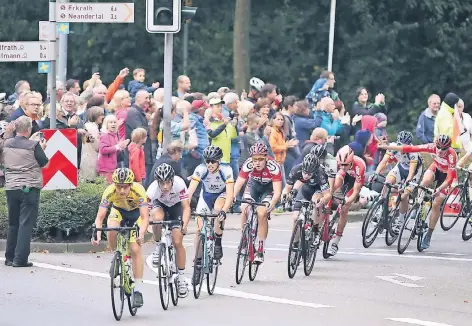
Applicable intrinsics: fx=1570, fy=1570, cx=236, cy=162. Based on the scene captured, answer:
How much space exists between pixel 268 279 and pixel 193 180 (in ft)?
5.66

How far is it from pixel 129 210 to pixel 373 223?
7030 mm

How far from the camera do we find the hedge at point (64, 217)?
20.2m

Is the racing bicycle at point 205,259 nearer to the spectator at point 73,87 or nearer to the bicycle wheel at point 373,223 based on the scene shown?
the bicycle wheel at point 373,223

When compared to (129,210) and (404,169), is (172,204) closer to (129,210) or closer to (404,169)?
(129,210)

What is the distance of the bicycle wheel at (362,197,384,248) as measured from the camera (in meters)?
21.6

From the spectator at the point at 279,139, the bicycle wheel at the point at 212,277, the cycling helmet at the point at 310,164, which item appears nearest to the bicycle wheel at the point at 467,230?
the spectator at the point at 279,139

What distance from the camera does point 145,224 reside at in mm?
14977

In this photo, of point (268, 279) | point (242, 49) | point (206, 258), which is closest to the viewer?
point (206, 258)

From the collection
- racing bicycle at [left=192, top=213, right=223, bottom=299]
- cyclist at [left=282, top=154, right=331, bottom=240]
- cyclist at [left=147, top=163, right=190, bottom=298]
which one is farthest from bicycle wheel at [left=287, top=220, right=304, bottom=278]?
cyclist at [left=147, top=163, right=190, bottom=298]

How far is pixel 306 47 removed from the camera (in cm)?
4144

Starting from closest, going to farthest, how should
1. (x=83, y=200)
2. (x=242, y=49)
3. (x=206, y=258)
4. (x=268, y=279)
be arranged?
(x=206, y=258), (x=268, y=279), (x=83, y=200), (x=242, y=49)

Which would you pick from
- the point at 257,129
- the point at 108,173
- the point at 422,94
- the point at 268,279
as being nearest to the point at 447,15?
the point at 422,94

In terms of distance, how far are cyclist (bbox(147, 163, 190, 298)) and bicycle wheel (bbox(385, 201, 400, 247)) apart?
582 cm

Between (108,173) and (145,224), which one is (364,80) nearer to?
(108,173)
